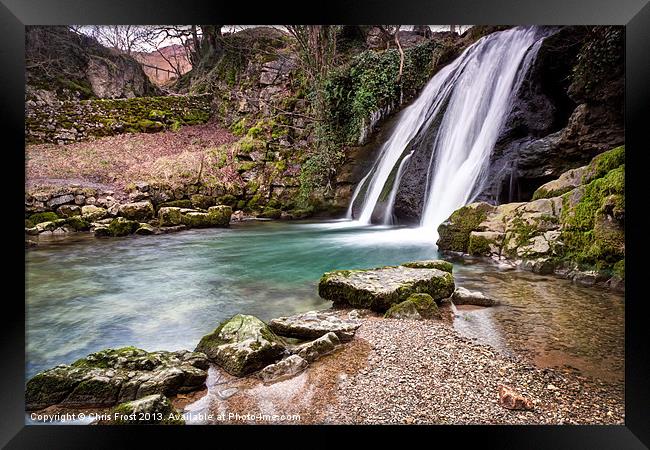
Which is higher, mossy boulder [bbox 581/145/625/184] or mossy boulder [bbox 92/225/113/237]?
mossy boulder [bbox 581/145/625/184]

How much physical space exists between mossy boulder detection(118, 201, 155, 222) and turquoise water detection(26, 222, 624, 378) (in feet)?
1.20

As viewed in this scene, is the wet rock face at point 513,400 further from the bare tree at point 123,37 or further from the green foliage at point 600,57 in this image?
the bare tree at point 123,37

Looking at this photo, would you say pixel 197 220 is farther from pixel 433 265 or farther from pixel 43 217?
pixel 433 265

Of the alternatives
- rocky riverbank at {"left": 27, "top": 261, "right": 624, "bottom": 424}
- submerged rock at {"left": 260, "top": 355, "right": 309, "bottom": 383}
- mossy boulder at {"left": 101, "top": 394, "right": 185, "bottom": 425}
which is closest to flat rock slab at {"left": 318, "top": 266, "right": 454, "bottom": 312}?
rocky riverbank at {"left": 27, "top": 261, "right": 624, "bottom": 424}

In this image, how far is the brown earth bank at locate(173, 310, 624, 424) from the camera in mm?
1733

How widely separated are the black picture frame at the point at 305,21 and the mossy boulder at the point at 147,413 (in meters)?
0.06

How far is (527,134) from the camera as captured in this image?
385 cm

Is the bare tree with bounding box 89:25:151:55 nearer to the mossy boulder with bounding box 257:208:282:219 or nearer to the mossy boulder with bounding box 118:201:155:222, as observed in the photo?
the mossy boulder with bounding box 118:201:155:222

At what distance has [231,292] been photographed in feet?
8.68

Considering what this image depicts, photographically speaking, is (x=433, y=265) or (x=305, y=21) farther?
(x=433, y=265)

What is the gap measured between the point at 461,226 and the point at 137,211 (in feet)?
11.8

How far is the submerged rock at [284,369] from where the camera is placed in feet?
6.13

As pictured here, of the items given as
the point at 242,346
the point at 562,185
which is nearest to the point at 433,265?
the point at 562,185
